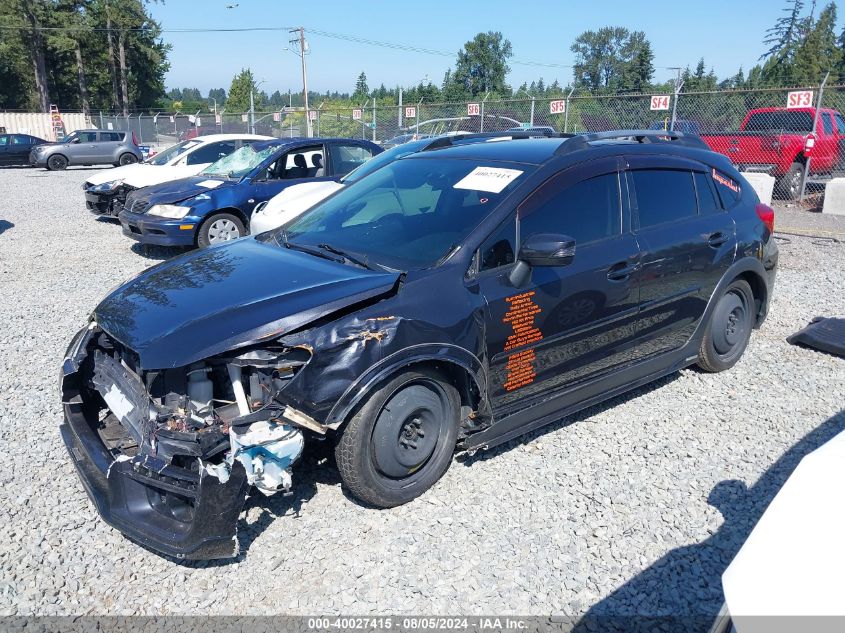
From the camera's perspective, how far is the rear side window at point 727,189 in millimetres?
4980

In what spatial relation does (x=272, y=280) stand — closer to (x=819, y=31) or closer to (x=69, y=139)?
(x=69, y=139)

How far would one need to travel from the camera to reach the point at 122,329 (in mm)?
3234

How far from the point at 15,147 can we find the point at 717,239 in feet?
98.8

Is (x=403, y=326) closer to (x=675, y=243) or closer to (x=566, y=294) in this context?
(x=566, y=294)

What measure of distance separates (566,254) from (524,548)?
1.49 metres

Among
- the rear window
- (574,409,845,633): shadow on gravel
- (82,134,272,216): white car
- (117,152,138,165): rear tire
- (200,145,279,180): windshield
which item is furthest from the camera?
(117,152,138,165): rear tire

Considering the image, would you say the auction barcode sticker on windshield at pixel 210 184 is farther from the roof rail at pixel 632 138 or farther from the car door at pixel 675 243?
the car door at pixel 675 243

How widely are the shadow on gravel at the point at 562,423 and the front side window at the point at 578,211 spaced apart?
1214 millimetres

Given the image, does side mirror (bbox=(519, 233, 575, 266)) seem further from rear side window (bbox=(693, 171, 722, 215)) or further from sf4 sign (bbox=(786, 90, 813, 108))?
sf4 sign (bbox=(786, 90, 813, 108))

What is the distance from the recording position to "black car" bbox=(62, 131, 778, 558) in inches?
116

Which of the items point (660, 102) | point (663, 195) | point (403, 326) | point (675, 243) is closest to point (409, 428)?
point (403, 326)

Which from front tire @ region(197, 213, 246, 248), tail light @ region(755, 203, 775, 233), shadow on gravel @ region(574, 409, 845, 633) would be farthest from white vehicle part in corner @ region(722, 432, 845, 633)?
front tire @ region(197, 213, 246, 248)

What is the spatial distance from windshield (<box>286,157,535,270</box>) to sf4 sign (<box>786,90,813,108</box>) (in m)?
12.9

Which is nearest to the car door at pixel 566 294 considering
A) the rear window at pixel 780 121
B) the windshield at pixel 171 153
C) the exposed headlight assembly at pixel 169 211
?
the exposed headlight assembly at pixel 169 211
